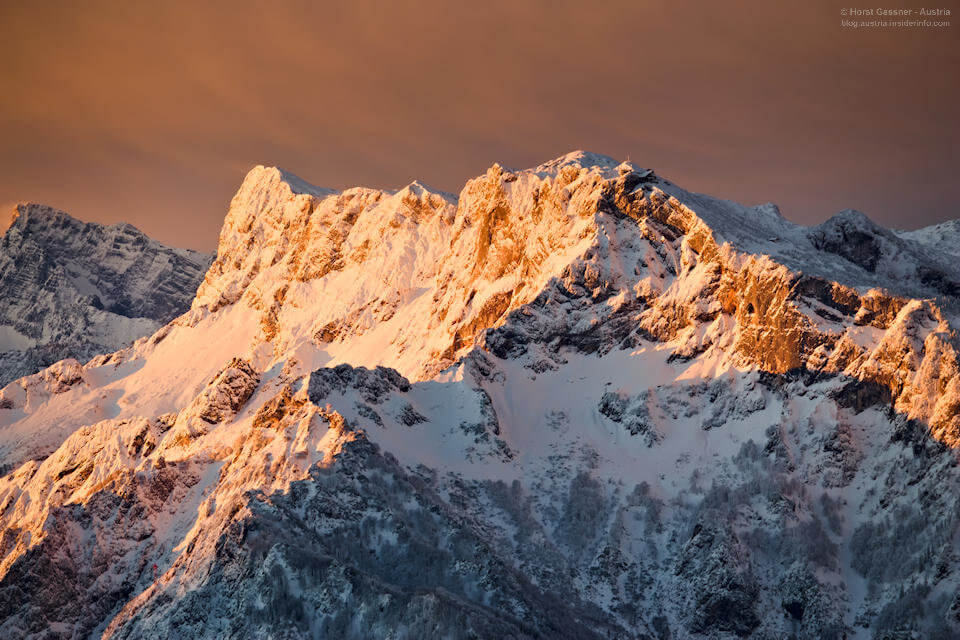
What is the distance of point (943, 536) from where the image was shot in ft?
455

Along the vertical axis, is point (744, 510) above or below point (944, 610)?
above

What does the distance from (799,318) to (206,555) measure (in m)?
97.6

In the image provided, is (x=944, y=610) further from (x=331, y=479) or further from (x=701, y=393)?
(x=331, y=479)

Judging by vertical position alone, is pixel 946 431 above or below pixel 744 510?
above

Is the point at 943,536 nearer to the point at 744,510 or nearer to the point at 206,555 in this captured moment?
the point at 744,510

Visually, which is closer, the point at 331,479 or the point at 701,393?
A: the point at 331,479

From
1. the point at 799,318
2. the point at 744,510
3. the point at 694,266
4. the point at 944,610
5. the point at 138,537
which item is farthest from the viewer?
the point at 694,266

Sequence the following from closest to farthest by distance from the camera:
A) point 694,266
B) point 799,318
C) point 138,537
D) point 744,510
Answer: point 744,510, point 799,318, point 138,537, point 694,266

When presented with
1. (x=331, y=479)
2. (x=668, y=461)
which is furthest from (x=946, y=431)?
(x=331, y=479)

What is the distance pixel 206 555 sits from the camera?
148250mm

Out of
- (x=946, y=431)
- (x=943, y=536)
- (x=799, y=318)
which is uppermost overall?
(x=799, y=318)

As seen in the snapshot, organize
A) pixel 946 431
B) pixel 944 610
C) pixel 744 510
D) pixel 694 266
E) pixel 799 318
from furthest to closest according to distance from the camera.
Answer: pixel 694 266, pixel 799 318, pixel 744 510, pixel 946 431, pixel 944 610

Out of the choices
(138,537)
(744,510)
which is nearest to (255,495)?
(138,537)

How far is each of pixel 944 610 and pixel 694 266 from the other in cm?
8278
